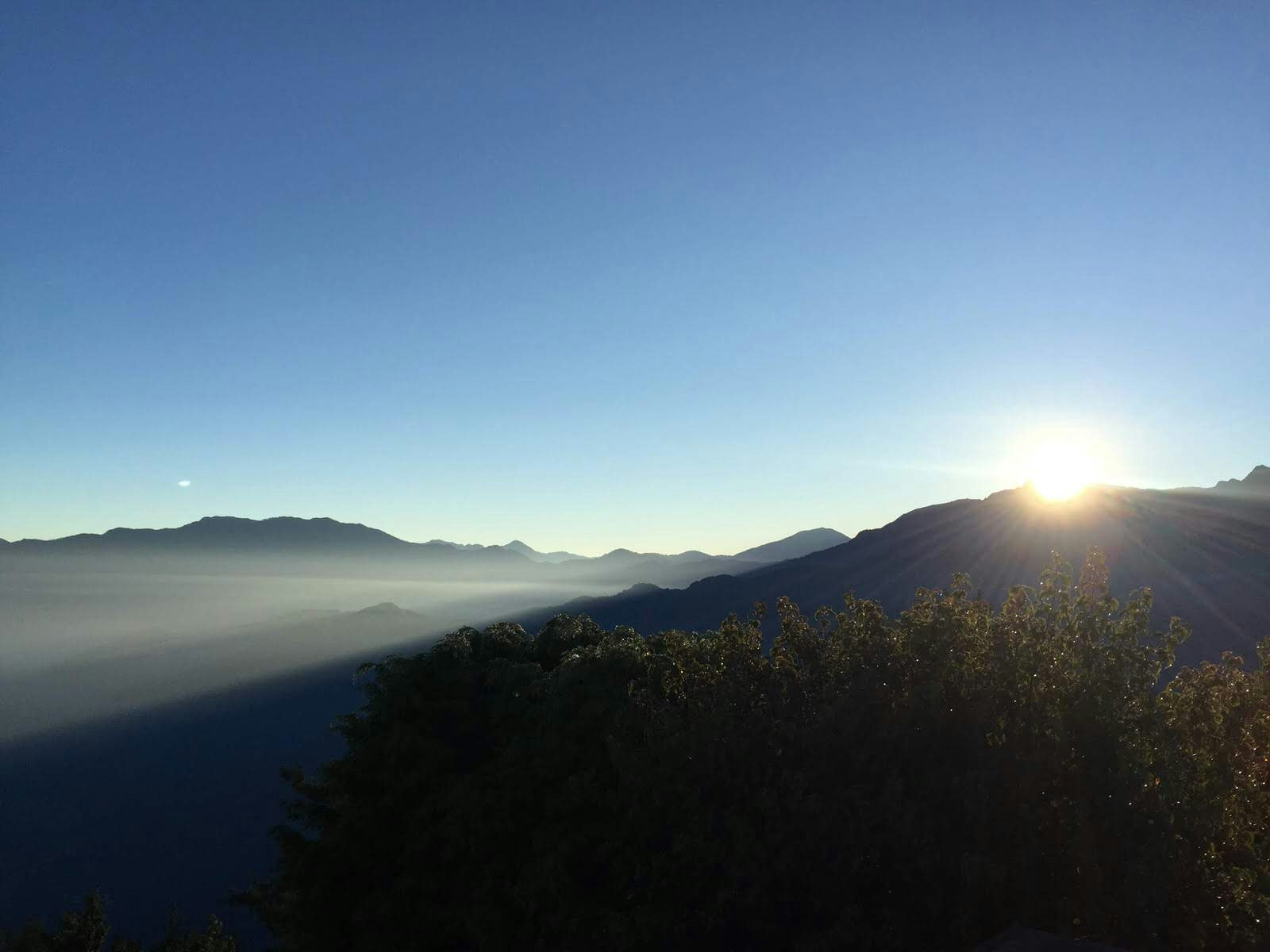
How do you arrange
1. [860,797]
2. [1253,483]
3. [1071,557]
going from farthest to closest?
[1253,483], [1071,557], [860,797]

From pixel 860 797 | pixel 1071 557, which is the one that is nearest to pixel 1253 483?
pixel 1071 557

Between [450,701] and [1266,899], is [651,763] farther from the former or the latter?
[1266,899]

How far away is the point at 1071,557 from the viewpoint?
135625 mm

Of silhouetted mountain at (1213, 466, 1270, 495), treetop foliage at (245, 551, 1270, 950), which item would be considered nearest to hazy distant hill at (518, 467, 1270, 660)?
silhouetted mountain at (1213, 466, 1270, 495)

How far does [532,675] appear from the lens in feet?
82.7

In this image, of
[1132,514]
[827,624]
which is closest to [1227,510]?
[1132,514]

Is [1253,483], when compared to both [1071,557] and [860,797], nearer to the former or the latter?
[1071,557]

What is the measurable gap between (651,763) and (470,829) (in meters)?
5.89

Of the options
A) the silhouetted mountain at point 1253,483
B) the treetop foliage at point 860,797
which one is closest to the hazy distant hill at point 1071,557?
the silhouetted mountain at point 1253,483

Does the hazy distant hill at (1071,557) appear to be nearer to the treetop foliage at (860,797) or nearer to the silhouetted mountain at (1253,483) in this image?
the silhouetted mountain at (1253,483)

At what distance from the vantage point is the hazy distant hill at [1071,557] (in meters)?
110

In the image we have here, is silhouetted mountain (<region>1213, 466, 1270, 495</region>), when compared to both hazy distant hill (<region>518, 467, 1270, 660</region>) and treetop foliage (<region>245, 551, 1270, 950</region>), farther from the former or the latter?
treetop foliage (<region>245, 551, 1270, 950</region>)

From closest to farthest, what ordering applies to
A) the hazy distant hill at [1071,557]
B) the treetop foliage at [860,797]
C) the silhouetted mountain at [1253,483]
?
1. the treetop foliage at [860,797]
2. the hazy distant hill at [1071,557]
3. the silhouetted mountain at [1253,483]

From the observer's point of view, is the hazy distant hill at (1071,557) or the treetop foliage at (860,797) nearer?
the treetop foliage at (860,797)
